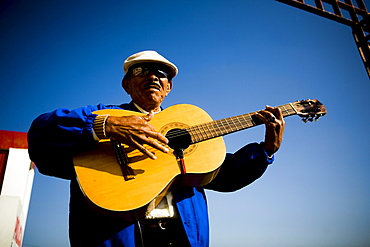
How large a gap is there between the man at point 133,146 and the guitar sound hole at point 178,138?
0.11m

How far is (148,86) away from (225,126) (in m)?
1.10

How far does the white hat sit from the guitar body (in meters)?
0.94

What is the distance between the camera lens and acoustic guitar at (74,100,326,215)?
1727 millimetres

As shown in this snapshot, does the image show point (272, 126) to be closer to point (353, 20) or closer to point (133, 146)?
point (133, 146)

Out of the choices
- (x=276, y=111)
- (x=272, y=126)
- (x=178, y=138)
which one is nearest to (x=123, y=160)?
(x=178, y=138)

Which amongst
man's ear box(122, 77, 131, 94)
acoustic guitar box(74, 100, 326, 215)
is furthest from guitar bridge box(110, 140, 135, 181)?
man's ear box(122, 77, 131, 94)

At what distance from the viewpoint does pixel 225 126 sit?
252cm

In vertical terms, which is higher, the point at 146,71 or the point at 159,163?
the point at 146,71

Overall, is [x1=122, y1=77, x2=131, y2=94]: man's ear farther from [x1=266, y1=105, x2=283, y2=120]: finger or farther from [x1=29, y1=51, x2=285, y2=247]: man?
[x1=266, y1=105, x2=283, y2=120]: finger

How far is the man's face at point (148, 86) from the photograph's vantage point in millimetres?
2873

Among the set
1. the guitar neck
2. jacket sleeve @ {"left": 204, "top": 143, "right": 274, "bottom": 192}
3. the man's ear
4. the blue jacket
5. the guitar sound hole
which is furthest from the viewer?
the man's ear

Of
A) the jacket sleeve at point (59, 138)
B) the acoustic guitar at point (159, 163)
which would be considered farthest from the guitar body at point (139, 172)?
the jacket sleeve at point (59, 138)

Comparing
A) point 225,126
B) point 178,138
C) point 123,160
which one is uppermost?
point 225,126

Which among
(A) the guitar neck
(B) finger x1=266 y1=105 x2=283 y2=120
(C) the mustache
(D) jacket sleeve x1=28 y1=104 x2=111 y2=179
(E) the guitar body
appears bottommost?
(E) the guitar body
